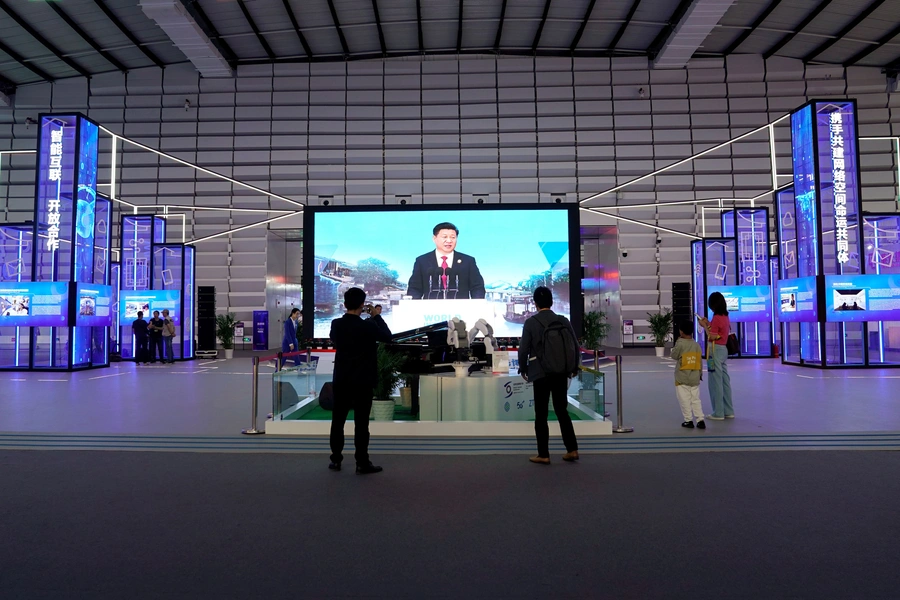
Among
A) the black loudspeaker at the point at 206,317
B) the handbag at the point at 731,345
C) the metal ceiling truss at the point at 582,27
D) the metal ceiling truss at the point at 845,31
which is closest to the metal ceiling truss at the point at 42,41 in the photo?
the black loudspeaker at the point at 206,317

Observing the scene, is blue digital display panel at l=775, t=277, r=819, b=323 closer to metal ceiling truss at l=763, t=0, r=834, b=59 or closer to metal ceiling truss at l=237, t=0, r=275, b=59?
metal ceiling truss at l=763, t=0, r=834, b=59

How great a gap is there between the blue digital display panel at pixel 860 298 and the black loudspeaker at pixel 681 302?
834 cm

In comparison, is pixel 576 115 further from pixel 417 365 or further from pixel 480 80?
pixel 417 365

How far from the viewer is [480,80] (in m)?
24.2

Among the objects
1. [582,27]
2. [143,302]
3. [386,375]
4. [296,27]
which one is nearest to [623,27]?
[582,27]

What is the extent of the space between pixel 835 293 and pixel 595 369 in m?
8.89

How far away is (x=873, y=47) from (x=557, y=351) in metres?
23.5

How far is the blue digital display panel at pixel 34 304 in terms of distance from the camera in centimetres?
1360

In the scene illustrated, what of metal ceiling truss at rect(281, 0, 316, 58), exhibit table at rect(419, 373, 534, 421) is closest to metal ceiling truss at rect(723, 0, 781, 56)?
metal ceiling truss at rect(281, 0, 316, 58)

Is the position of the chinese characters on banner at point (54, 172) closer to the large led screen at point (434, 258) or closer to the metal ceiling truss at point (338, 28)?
the large led screen at point (434, 258)

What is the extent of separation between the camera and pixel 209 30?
851 inches

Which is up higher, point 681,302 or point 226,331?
point 681,302

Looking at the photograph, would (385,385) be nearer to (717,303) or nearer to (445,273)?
(717,303)

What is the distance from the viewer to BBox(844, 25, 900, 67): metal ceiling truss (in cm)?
2112
